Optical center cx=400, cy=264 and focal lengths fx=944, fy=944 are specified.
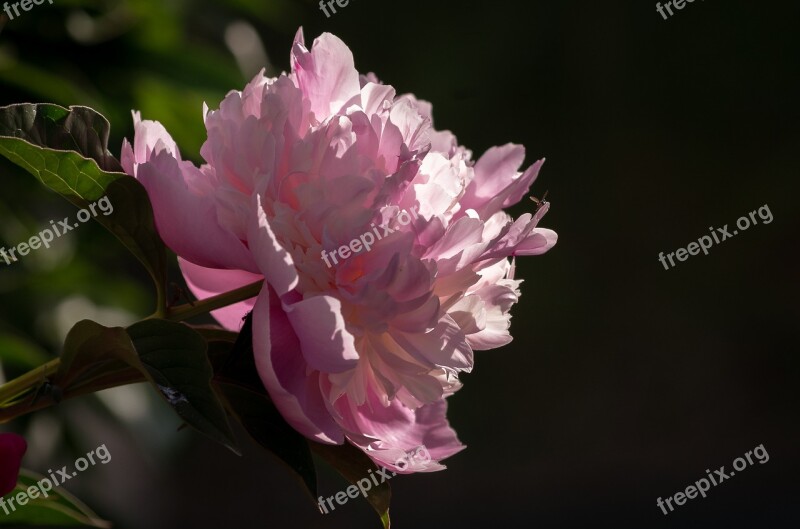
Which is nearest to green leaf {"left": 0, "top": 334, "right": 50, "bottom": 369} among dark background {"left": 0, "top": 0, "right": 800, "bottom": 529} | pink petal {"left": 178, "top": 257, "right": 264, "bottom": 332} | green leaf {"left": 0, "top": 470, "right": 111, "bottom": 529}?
green leaf {"left": 0, "top": 470, "right": 111, "bottom": 529}

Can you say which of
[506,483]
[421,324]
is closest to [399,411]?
[421,324]

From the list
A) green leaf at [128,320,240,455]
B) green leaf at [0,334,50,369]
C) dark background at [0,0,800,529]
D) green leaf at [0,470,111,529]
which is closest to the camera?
green leaf at [128,320,240,455]

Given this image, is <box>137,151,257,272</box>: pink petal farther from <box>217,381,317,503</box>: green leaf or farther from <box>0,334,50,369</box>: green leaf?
<box>0,334,50,369</box>: green leaf

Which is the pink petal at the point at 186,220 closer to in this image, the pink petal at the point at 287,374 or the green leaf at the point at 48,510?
the pink petal at the point at 287,374

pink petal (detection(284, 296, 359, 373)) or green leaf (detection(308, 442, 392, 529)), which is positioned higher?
pink petal (detection(284, 296, 359, 373))

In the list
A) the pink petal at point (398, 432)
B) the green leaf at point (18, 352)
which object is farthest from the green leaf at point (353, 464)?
the green leaf at point (18, 352)

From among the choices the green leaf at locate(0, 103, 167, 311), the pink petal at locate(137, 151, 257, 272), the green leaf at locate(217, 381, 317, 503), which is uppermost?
the green leaf at locate(0, 103, 167, 311)
